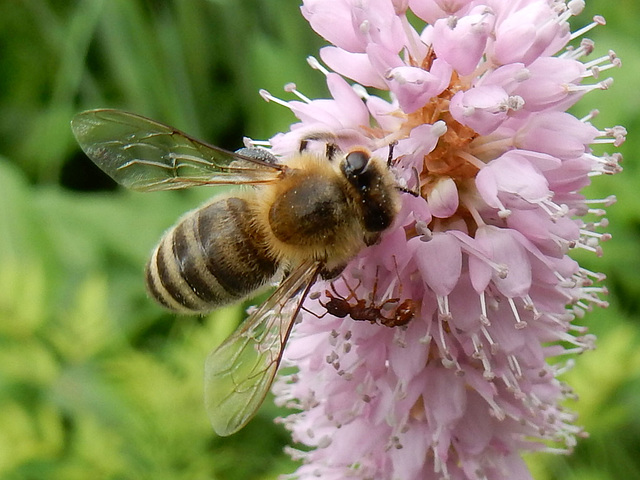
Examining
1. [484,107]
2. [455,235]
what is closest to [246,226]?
[455,235]

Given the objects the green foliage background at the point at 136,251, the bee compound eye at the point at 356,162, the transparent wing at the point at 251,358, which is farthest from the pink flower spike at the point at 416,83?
the green foliage background at the point at 136,251

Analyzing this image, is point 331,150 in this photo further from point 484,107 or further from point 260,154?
point 484,107

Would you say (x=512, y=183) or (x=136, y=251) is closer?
(x=512, y=183)

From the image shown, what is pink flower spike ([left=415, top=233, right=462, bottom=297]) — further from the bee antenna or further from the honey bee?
the bee antenna

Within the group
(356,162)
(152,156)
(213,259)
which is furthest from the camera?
(152,156)

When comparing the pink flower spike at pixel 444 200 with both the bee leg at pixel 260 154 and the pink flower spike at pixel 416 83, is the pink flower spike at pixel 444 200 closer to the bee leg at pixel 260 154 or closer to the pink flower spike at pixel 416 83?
the pink flower spike at pixel 416 83

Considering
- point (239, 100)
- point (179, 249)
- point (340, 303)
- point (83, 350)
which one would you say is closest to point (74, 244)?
point (83, 350)

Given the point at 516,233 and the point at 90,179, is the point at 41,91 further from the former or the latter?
the point at 516,233
